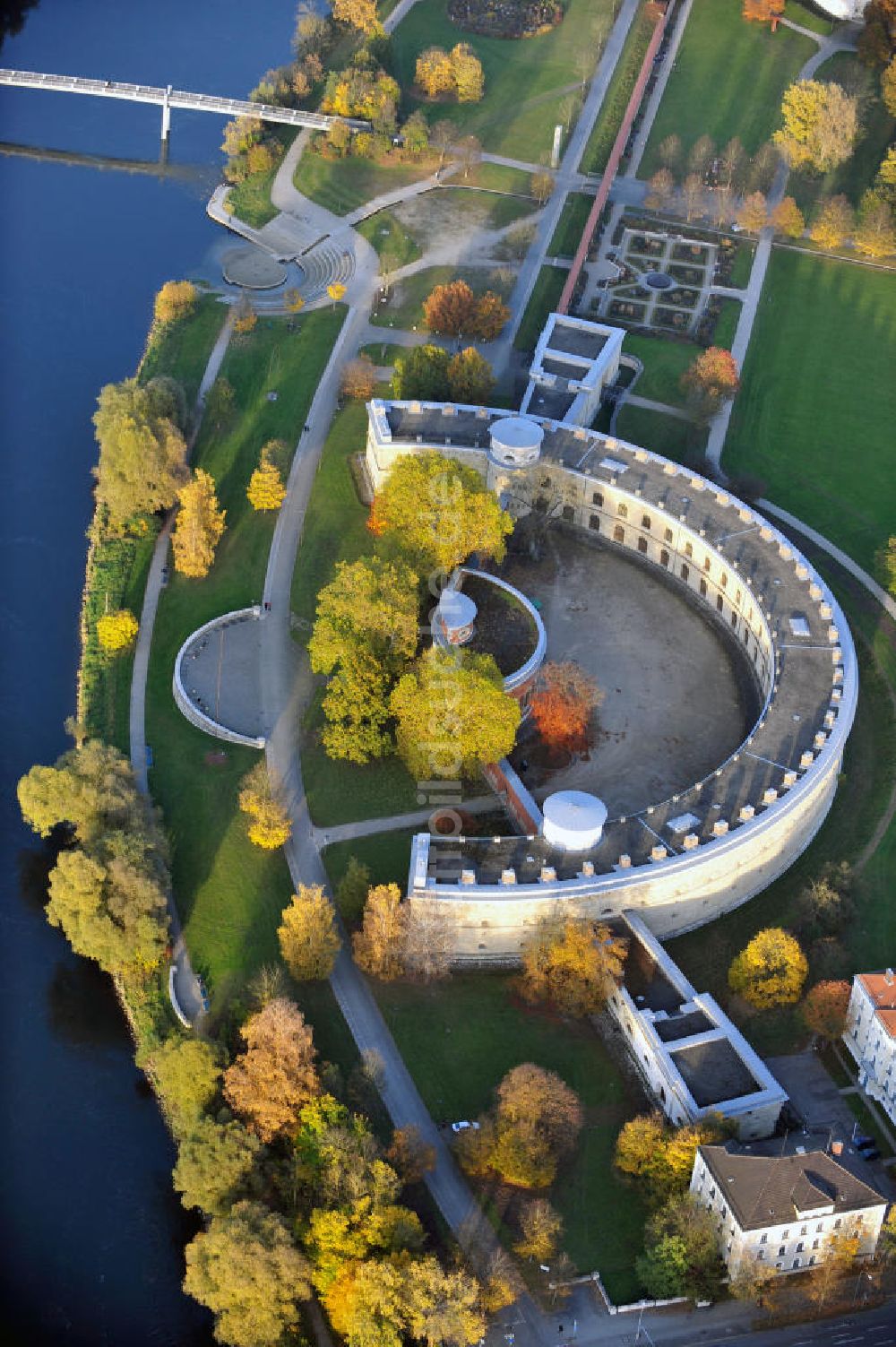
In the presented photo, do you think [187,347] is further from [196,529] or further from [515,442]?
[515,442]

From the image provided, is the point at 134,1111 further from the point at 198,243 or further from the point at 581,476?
the point at 198,243

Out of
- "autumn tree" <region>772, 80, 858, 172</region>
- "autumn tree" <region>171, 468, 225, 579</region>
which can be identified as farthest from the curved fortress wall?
"autumn tree" <region>772, 80, 858, 172</region>

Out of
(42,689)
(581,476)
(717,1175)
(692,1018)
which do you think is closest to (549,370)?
(581,476)

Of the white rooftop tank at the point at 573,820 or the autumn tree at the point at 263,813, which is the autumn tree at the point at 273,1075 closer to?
the autumn tree at the point at 263,813

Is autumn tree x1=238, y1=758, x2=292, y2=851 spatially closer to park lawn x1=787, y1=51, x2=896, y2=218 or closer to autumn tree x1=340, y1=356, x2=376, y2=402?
autumn tree x1=340, y1=356, x2=376, y2=402

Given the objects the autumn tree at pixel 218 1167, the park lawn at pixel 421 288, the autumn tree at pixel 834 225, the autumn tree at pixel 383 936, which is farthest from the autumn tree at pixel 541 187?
the autumn tree at pixel 218 1167

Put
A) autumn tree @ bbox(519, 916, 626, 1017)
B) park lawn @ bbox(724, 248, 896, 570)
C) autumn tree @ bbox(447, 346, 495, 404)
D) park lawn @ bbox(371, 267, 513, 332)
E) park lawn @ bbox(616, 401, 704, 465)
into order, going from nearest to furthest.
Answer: autumn tree @ bbox(519, 916, 626, 1017) < park lawn @ bbox(724, 248, 896, 570) < autumn tree @ bbox(447, 346, 495, 404) < park lawn @ bbox(616, 401, 704, 465) < park lawn @ bbox(371, 267, 513, 332)

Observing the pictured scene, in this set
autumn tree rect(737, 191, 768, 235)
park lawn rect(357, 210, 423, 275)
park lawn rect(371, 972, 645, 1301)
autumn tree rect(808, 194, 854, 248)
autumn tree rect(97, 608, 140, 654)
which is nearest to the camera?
park lawn rect(371, 972, 645, 1301)
